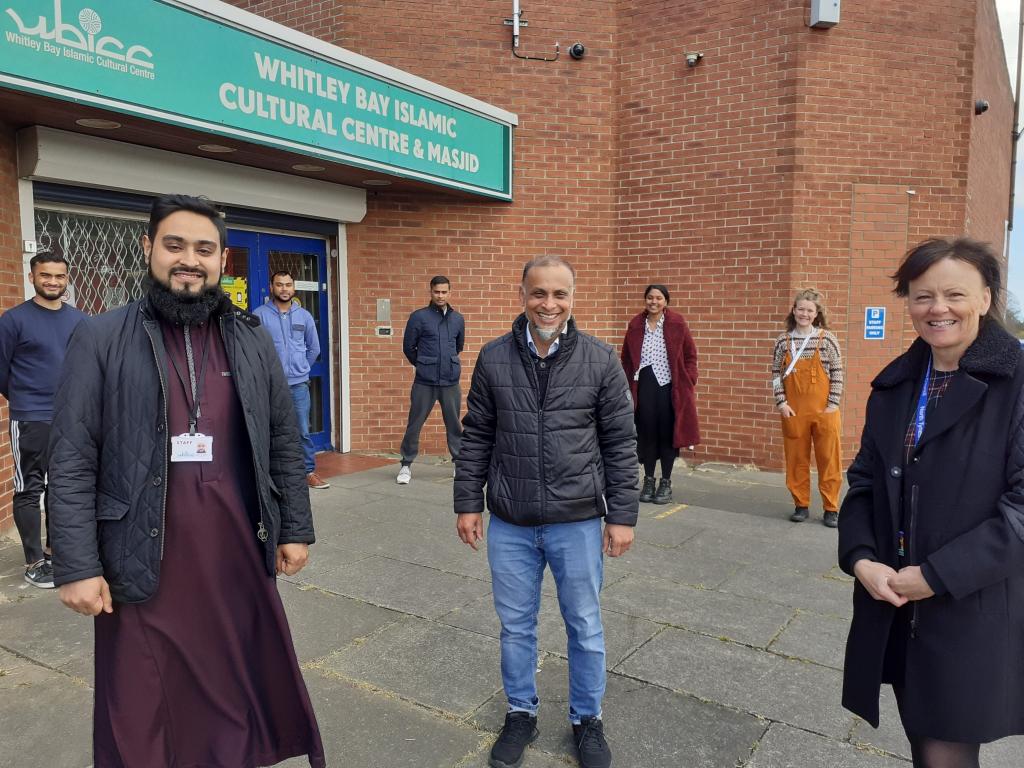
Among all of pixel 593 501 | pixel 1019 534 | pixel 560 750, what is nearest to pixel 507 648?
pixel 560 750

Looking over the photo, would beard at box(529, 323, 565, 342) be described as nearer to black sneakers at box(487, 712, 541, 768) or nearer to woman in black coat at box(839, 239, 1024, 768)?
woman in black coat at box(839, 239, 1024, 768)

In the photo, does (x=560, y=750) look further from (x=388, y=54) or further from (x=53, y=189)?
(x=388, y=54)

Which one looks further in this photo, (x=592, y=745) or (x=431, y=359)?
(x=431, y=359)

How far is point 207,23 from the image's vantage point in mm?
5500

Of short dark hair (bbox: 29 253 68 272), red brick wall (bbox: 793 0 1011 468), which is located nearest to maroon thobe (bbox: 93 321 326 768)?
short dark hair (bbox: 29 253 68 272)

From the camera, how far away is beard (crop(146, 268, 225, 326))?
87.1 inches

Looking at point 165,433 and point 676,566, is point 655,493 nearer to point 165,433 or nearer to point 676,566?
point 676,566

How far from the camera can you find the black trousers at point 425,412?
23.5ft

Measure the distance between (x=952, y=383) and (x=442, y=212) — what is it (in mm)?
6986

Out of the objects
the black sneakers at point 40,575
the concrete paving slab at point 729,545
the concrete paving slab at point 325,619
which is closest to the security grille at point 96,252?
the black sneakers at point 40,575

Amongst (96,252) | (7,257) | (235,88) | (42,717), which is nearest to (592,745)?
(42,717)

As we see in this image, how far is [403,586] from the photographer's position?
14.7 ft

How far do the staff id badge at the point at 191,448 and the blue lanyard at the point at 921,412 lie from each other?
1.97 meters

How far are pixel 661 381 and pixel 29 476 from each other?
4.59m
